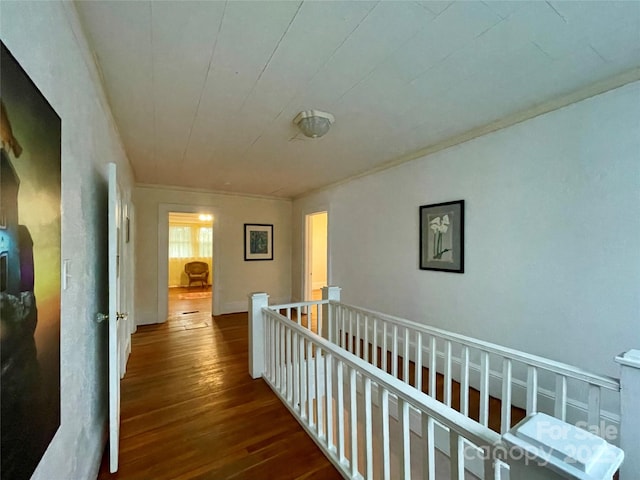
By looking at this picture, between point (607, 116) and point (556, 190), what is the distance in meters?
0.49

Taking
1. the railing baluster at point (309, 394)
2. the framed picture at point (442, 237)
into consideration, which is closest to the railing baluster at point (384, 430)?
the railing baluster at point (309, 394)

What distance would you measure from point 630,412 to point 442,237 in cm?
173

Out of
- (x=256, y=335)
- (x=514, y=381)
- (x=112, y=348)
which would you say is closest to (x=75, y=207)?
(x=112, y=348)

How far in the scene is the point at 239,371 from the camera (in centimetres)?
284

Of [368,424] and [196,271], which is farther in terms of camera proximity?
[196,271]

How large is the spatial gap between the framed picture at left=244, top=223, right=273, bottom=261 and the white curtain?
4.64 m

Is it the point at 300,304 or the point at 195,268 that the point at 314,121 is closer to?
the point at 300,304

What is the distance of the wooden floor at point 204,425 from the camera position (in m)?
1.63

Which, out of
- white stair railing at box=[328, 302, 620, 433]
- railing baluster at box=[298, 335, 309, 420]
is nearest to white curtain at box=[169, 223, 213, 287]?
white stair railing at box=[328, 302, 620, 433]

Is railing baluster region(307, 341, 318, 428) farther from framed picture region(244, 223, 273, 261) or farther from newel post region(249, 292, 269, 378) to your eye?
framed picture region(244, 223, 273, 261)

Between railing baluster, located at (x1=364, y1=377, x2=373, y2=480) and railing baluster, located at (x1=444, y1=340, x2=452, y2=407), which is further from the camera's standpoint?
railing baluster, located at (x1=444, y1=340, x2=452, y2=407)

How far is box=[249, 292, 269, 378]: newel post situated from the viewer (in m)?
2.68

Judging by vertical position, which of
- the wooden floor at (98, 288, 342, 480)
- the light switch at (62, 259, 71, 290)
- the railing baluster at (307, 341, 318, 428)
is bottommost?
the wooden floor at (98, 288, 342, 480)

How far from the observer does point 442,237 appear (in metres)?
2.75
